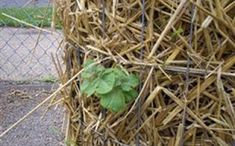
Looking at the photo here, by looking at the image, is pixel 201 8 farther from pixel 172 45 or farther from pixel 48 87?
pixel 48 87

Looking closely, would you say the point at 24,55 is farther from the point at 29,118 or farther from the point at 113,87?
the point at 113,87

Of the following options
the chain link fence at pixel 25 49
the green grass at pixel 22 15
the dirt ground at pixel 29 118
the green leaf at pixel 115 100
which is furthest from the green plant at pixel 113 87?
the green grass at pixel 22 15

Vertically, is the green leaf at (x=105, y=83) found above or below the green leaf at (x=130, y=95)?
above

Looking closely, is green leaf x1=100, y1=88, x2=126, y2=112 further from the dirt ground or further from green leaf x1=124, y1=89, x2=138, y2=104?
the dirt ground

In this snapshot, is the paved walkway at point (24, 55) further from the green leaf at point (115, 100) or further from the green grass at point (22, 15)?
the green leaf at point (115, 100)

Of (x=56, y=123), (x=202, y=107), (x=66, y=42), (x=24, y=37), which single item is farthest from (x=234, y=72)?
(x=24, y=37)

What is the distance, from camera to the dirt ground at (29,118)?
2516mm

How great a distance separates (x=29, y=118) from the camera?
2748 mm

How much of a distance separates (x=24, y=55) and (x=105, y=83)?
2.75m

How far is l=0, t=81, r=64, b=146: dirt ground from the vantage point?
2516mm

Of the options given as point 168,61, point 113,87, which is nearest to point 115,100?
point 113,87

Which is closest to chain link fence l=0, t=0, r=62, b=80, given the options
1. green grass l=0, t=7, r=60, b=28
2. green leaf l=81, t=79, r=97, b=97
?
green grass l=0, t=7, r=60, b=28

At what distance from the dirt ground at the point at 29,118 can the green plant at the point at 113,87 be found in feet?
3.60

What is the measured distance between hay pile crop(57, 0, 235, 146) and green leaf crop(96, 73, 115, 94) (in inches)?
1.7
